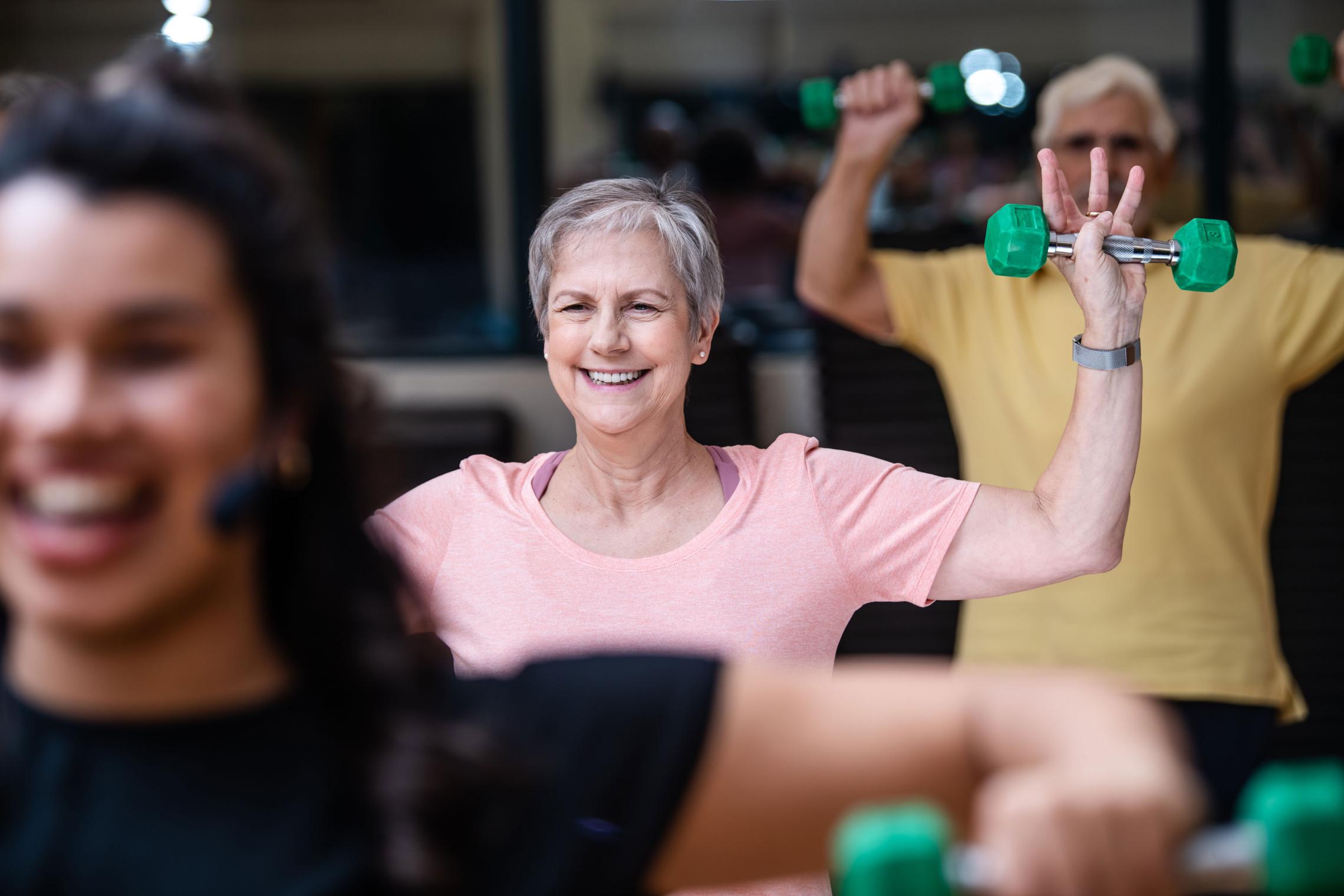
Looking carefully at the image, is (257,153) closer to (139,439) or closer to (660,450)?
(139,439)

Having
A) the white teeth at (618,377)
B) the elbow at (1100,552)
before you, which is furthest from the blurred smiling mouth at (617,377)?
the elbow at (1100,552)

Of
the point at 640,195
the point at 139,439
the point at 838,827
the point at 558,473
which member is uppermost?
the point at 640,195

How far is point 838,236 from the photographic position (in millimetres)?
2537

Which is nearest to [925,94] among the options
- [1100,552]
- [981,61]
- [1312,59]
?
[1312,59]

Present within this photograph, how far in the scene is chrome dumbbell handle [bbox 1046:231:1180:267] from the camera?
1756 mm

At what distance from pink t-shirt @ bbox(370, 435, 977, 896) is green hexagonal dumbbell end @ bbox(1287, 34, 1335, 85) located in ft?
3.58

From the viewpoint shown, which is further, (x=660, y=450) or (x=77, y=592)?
(x=660, y=450)

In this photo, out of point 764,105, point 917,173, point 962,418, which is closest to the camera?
point 962,418

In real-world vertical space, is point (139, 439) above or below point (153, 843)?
above

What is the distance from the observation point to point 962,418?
8.23 ft

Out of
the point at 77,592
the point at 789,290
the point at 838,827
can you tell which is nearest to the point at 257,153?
the point at 77,592

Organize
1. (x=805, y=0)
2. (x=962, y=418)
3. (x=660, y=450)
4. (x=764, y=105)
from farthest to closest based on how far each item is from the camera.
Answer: (x=805, y=0), (x=764, y=105), (x=962, y=418), (x=660, y=450)

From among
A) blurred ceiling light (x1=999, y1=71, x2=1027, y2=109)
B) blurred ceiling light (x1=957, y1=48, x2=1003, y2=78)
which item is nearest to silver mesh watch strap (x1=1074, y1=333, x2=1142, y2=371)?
blurred ceiling light (x1=957, y1=48, x2=1003, y2=78)

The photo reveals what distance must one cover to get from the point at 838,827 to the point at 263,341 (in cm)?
55
